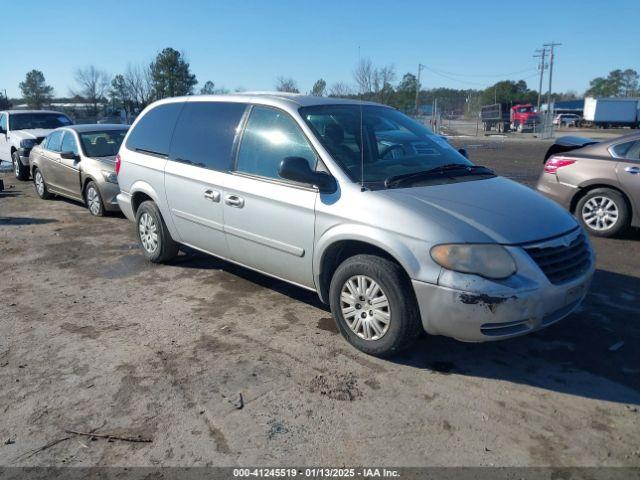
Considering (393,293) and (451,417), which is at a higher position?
(393,293)

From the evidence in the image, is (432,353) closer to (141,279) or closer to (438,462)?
(438,462)

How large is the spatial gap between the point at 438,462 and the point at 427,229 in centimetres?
144

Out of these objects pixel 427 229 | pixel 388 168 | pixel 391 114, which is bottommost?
pixel 427 229

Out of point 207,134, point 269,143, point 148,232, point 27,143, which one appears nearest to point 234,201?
point 269,143

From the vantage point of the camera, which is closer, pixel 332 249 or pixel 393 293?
pixel 393 293

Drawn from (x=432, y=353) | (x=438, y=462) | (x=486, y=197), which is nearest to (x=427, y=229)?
(x=486, y=197)

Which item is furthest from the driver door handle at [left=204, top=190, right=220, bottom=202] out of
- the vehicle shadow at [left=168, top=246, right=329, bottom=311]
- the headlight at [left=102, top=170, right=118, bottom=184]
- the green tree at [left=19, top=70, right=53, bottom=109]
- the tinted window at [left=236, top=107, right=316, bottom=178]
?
the green tree at [left=19, top=70, right=53, bottom=109]

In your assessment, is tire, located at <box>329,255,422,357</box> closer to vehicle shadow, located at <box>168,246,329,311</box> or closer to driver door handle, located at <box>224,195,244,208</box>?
vehicle shadow, located at <box>168,246,329,311</box>

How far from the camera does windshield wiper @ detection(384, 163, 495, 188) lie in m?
4.10

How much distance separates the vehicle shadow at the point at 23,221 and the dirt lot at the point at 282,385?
3.67 metres

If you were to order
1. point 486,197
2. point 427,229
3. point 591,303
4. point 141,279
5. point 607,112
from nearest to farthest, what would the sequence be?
point 427,229
point 486,197
point 591,303
point 141,279
point 607,112

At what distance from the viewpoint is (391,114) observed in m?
5.29

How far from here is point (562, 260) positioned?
3.72m

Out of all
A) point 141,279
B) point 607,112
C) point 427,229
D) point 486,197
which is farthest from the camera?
point 607,112
